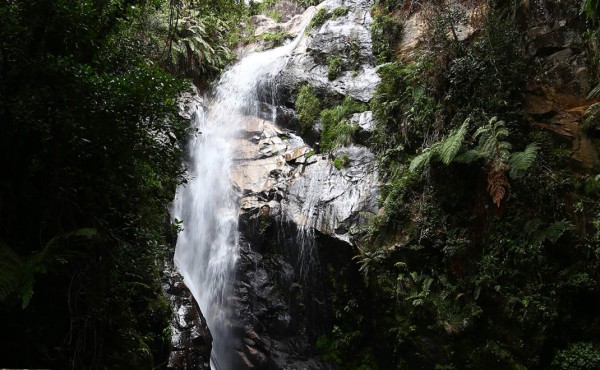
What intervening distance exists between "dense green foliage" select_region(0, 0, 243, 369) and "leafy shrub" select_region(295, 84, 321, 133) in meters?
7.06

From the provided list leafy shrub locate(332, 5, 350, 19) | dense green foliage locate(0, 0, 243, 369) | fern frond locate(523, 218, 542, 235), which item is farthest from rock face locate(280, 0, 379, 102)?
dense green foliage locate(0, 0, 243, 369)

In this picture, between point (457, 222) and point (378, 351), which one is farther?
point (378, 351)

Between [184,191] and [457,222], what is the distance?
24.4 ft

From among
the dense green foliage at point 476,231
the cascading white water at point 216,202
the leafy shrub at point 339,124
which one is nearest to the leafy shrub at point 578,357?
the dense green foliage at point 476,231

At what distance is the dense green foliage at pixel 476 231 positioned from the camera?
240 inches

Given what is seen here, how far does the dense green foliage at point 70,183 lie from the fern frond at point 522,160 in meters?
4.96

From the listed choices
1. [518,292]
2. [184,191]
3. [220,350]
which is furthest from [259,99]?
[518,292]

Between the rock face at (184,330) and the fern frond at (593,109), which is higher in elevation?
the fern frond at (593,109)

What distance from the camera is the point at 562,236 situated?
6.21m

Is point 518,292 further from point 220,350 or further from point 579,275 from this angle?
point 220,350

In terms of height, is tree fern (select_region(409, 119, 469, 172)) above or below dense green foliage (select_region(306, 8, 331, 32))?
below

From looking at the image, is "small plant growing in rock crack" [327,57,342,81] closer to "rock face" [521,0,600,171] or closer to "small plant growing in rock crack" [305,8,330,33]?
"small plant growing in rock crack" [305,8,330,33]

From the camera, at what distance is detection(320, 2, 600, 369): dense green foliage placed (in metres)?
6.09

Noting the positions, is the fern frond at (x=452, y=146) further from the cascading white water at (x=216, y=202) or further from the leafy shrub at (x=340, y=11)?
the leafy shrub at (x=340, y=11)
